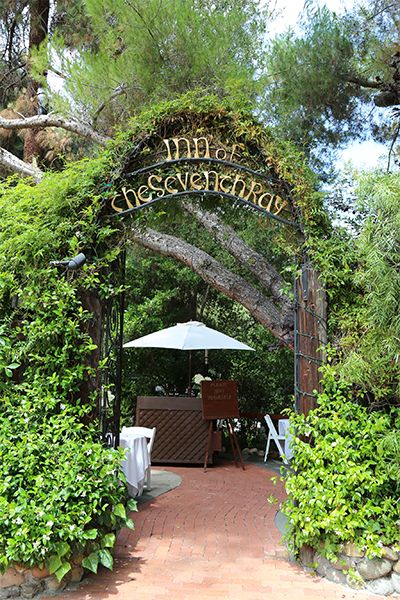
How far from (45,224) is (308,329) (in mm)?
2128

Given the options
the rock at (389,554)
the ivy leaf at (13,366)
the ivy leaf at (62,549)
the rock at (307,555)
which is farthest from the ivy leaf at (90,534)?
the rock at (389,554)

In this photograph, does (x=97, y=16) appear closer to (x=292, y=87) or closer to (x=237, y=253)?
(x=292, y=87)

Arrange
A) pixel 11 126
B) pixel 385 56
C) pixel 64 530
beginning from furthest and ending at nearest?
pixel 11 126, pixel 385 56, pixel 64 530

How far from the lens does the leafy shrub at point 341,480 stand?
4004mm

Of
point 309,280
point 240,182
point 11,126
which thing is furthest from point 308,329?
point 11,126

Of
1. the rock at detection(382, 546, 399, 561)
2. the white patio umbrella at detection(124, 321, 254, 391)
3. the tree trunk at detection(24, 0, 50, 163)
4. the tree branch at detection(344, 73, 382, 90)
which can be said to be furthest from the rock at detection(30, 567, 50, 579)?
the tree trunk at detection(24, 0, 50, 163)

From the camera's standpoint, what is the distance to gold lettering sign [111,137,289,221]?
4863 mm

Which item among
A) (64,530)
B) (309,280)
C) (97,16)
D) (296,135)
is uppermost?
(97,16)

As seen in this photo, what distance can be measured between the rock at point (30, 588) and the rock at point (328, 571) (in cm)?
183

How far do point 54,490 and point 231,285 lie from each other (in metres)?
3.94

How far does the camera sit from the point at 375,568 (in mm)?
3965

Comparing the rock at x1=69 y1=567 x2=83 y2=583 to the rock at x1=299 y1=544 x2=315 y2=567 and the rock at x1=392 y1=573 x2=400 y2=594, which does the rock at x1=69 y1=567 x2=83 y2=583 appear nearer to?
the rock at x1=299 y1=544 x2=315 y2=567

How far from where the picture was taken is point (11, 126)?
8.60m

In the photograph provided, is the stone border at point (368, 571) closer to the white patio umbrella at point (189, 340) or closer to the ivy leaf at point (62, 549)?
the ivy leaf at point (62, 549)
